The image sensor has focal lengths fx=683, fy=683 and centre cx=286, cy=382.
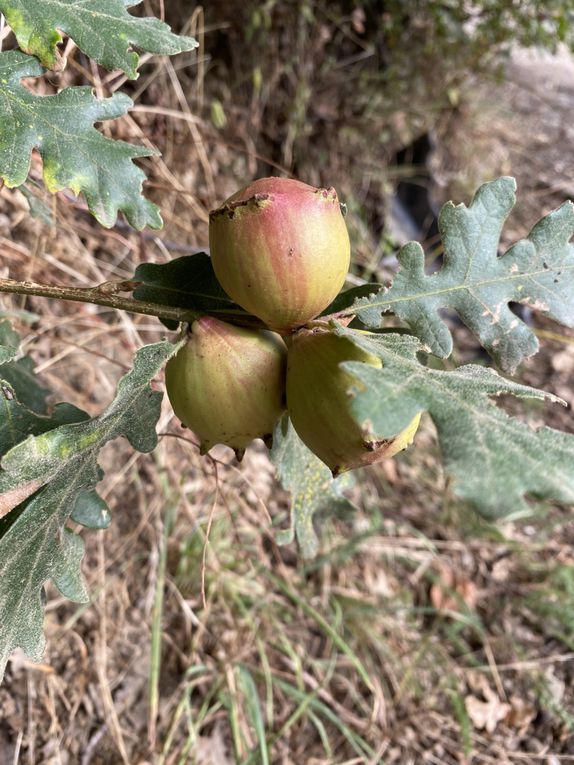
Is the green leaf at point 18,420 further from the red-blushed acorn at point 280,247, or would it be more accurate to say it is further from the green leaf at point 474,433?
the green leaf at point 474,433

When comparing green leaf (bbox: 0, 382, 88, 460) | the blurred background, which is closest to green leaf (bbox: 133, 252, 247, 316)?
green leaf (bbox: 0, 382, 88, 460)

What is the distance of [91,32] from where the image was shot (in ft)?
3.08

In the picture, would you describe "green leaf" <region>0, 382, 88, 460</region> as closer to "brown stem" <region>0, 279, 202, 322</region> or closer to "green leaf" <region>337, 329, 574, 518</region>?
"brown stem" <region>0, 279, 202, 322</region>

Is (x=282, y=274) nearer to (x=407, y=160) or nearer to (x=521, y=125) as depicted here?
(x=407, y=160)

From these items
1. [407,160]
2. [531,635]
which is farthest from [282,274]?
[407,160]

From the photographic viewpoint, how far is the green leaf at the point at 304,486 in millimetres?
1081

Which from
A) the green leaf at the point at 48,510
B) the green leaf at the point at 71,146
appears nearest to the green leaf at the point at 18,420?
the green leaf at the point at 48,510

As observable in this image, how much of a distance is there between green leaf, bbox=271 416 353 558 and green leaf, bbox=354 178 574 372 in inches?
10.6

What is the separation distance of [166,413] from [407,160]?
2684 mm

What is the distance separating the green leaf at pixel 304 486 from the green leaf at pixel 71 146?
40 cm

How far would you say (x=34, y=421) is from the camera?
99cm

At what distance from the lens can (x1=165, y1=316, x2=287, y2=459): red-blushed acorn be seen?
2.77 ft

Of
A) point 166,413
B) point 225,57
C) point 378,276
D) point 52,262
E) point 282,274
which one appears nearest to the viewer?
point 282,274

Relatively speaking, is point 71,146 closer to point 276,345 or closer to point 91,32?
point 91,32
